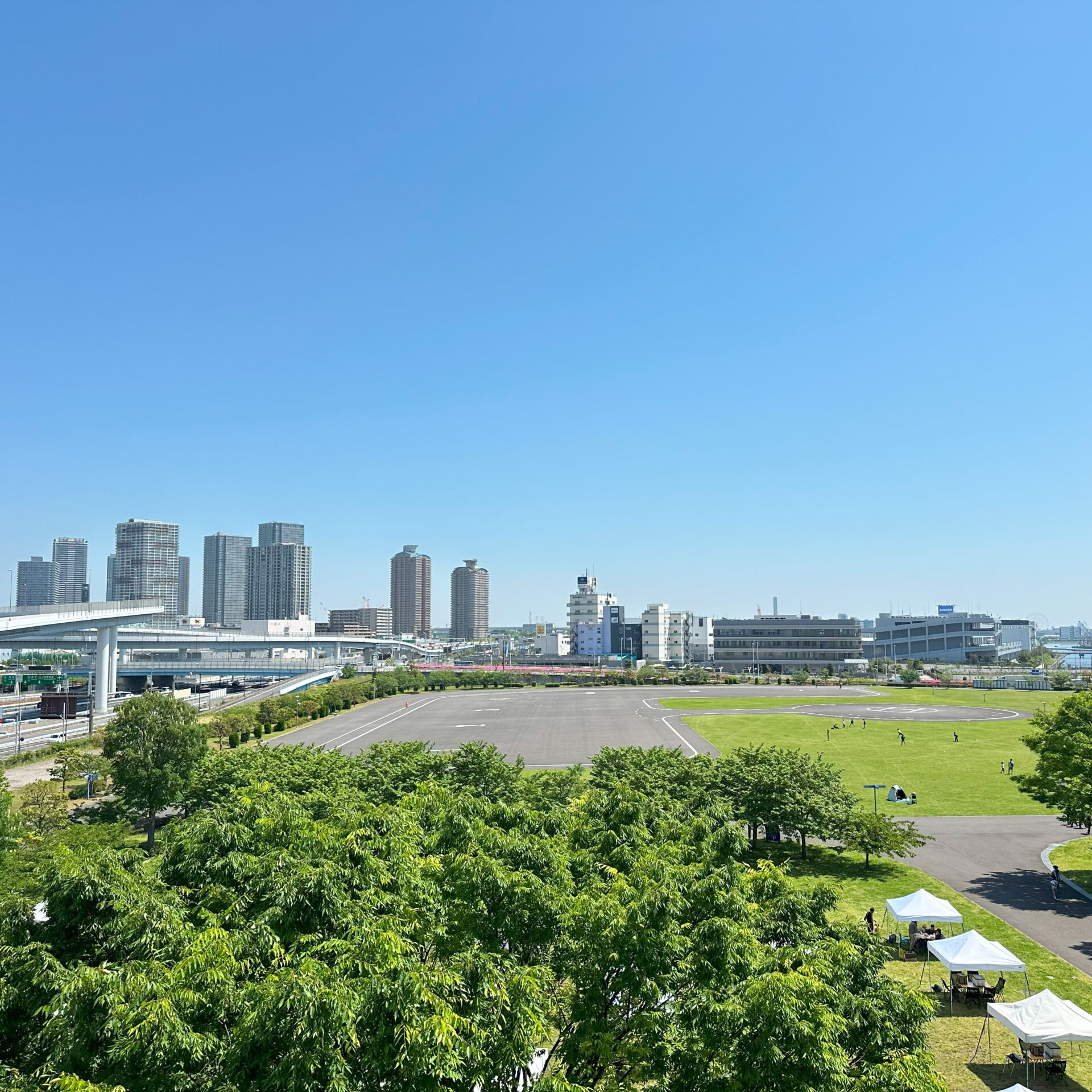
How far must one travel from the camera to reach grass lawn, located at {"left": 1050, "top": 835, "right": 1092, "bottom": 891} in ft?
102

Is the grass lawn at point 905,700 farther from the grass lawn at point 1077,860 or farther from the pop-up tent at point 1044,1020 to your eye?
the pop-up tent at point 1044,1020

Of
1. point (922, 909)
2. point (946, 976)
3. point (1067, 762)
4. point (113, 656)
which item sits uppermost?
point (113, 656)

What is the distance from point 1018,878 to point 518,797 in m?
20.9

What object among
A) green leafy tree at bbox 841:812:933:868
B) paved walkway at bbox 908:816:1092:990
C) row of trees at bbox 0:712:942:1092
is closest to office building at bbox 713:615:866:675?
paved walkway at bbox 908:816:1092:990

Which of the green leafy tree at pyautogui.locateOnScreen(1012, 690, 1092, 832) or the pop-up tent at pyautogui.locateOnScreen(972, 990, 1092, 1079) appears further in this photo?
the green leafy tree at pyautogui.locateOnScreen(1012, 690, 1092, 832)

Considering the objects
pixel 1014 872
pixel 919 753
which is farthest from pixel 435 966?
pixel 919 753

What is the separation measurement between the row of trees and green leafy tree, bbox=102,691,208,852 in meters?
16.0

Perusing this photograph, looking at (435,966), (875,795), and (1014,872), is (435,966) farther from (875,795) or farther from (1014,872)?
(875,795)

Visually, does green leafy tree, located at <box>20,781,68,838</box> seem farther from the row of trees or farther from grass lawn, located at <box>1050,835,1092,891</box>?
grass lawn, located at <box>1050,835,1092,891</box>

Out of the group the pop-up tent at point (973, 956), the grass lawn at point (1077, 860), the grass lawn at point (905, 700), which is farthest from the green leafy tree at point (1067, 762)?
the grass lawn at point (905, 700)

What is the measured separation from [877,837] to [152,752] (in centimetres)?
3397

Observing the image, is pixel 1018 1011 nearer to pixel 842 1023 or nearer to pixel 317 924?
pixel 842 1023

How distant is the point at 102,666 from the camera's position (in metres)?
90.6

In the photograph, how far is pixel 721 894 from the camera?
15359 mm
